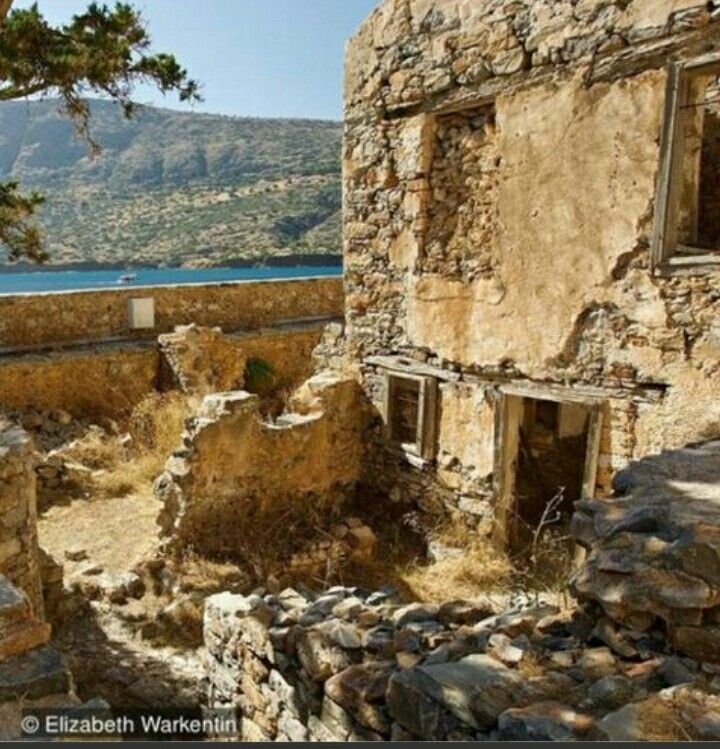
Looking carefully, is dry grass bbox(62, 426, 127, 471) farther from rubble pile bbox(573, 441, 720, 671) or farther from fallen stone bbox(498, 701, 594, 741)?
fallen stone bbox(498, 701, 594, 741)

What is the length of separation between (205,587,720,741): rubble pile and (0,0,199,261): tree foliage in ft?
18.7

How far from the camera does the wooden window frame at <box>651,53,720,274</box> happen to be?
5059mm

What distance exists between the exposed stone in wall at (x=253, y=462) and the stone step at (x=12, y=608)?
12.2ft

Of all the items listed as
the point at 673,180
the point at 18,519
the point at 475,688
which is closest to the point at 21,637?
the point at 475,688

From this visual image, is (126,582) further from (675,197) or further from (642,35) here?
(642,35)

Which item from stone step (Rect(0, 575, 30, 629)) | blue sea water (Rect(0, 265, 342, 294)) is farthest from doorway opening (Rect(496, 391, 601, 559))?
blue sea water (Rect(0, 265, 342, 294))

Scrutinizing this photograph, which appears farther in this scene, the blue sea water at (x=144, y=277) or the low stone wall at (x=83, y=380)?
the blue sea water at (x=144, y=277)

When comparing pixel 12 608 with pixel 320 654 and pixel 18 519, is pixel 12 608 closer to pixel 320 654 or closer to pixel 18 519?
pixel 320 654

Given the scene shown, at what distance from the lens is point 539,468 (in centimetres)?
869

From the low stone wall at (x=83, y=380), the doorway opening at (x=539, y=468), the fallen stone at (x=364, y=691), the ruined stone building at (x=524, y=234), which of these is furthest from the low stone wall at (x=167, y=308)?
the fallen stone at (x=364, y=691)

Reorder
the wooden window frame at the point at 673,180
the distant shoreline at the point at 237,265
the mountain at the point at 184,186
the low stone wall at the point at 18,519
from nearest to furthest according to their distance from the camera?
the low stone wall at the point at 18,519 → the wooden window frame at the point at 673,180 → the distant shoreline at the point at 237,265 → the mountain at the point at 184,186

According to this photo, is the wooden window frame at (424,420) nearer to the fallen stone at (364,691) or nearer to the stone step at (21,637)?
the fallen stone at (364,691)

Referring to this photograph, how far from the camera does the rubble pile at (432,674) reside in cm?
230

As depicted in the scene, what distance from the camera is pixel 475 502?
6930 mm
